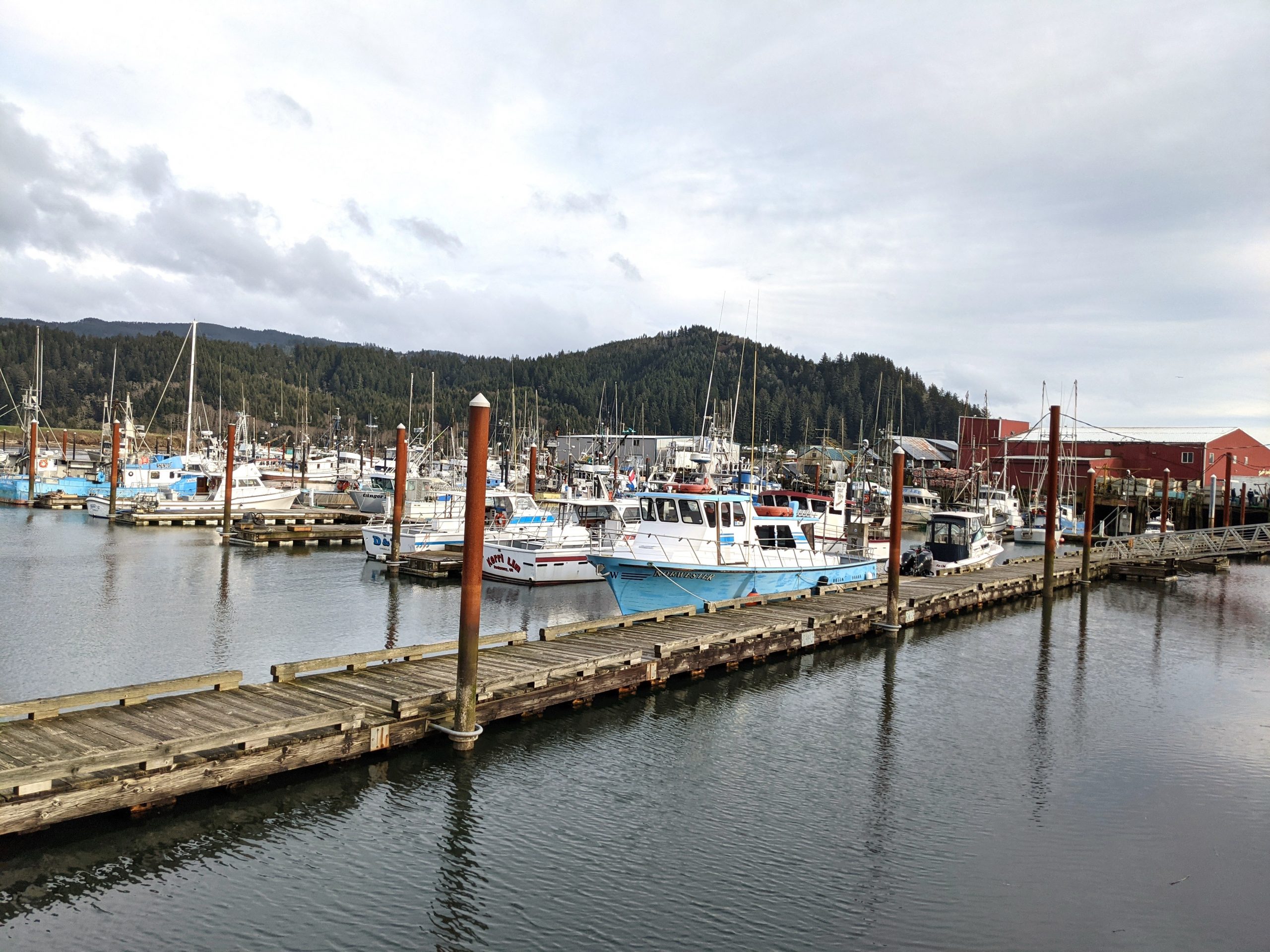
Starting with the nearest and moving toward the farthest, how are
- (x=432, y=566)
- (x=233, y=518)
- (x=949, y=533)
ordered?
(x=432, y=566)
(x=949, y=533)
(x=233, y=518)

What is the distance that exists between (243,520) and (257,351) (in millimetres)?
156498

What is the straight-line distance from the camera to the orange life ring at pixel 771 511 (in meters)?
30.9

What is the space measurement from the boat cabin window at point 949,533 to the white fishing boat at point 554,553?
46.7ft

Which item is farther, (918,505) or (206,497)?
(918,505)

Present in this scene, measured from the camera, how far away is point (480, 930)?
367 inches

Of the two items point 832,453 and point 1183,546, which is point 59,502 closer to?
point 1183,546

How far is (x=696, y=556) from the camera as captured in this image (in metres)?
25.4

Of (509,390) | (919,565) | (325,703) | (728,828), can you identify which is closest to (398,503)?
(919,565)

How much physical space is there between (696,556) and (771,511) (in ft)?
22.2

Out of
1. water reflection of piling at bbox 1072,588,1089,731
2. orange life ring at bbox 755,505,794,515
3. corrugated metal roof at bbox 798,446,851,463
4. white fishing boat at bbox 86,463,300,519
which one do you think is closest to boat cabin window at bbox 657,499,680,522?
orange life ring at bbox 755,505,794,515

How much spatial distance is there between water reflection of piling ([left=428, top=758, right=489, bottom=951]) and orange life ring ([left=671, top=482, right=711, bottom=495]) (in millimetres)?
13786

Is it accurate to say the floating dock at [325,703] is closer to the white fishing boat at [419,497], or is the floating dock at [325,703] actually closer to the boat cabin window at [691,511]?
the boat cabin window at [691,511]

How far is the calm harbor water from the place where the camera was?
9.44 metres

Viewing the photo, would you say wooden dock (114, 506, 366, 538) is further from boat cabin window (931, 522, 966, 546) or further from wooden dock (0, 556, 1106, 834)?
wooden dock (0, 556, 1106, 834)
